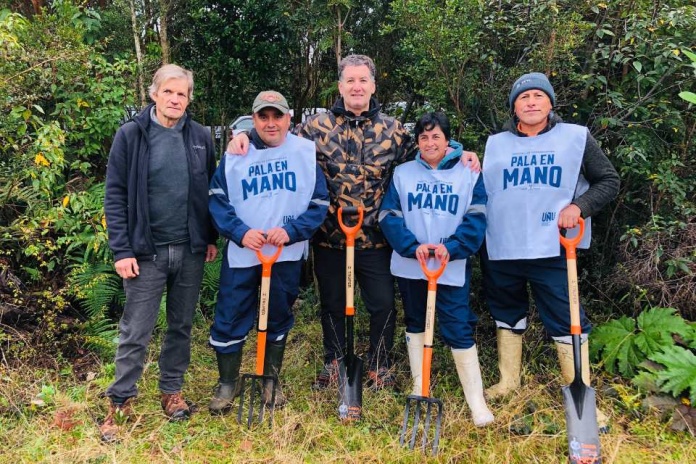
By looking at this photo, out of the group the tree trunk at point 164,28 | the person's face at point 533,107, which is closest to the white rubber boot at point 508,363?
the person's face at point 533,107

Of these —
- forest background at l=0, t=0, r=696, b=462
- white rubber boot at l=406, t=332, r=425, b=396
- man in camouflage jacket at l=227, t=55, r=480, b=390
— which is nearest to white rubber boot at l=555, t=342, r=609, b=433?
forest background at l=0, t=0, r=696, b=462

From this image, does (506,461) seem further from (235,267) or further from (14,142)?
(14,142)

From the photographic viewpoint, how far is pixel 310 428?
10.7 ft

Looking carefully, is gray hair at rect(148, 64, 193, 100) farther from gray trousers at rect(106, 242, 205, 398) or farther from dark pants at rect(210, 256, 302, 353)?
dark pants at rect(210, 256, 302, 353)

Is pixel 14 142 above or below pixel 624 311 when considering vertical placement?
above

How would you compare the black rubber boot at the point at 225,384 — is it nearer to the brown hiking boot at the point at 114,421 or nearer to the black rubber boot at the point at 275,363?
the black rubber boot at the point at 275,363

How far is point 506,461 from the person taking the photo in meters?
2.94

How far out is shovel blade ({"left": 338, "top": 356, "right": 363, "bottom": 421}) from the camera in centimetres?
343

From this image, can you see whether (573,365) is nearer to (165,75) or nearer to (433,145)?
(433,145)

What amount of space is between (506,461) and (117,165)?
9.01 feet

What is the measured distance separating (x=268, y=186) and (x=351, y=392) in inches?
56.6

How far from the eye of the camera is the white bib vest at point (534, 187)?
3.20m

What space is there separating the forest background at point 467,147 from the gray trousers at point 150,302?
0.46 metres

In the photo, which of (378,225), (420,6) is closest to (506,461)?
(378,225)
